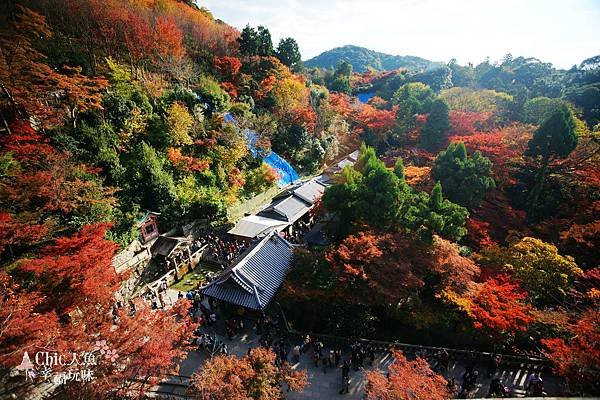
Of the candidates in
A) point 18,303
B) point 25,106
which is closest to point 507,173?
point 18,303

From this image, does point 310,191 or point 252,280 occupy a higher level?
point 310,191

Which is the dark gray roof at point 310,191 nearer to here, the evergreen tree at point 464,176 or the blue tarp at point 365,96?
the evergreen tree at point 464,176

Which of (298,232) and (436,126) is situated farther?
(436,126)

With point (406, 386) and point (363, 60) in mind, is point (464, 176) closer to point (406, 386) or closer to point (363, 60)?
point (406, 386)

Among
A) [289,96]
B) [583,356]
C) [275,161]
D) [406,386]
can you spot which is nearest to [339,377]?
[406,386]

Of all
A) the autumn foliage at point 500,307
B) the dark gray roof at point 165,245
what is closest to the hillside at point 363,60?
the dark gray roof at point 165,245

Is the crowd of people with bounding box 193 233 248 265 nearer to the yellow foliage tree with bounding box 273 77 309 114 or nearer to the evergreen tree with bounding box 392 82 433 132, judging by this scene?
the yellow foliage tree with bounding box 273 77 309 114
